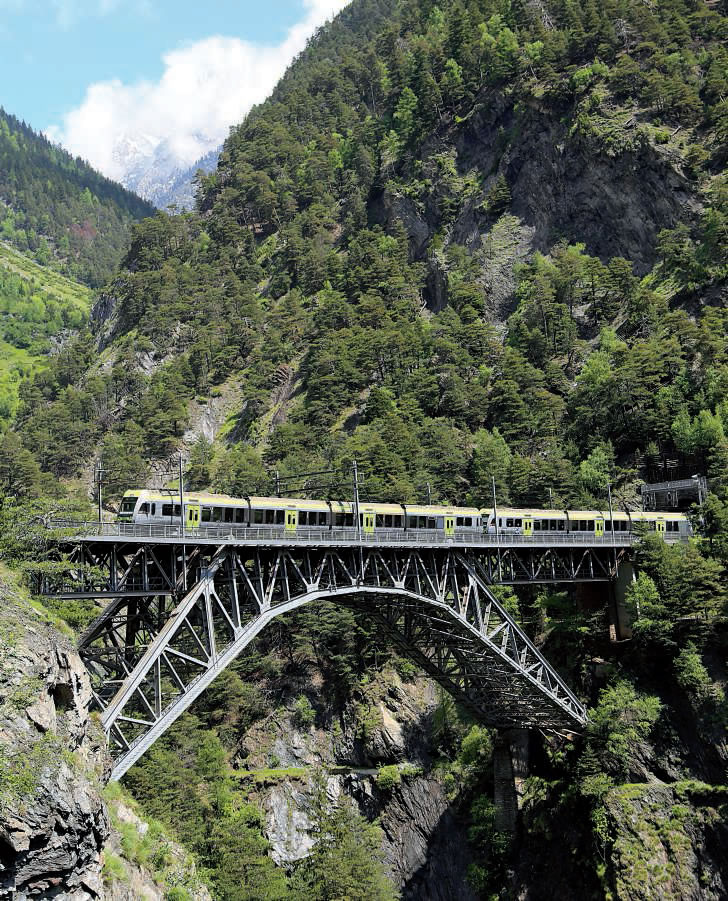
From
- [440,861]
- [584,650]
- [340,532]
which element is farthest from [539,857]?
[340,532]

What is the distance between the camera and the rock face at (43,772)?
18.8m

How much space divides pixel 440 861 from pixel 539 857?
9.21 meters

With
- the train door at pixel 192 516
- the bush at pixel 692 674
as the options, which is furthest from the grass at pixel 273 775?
the train door at pixel 192 516

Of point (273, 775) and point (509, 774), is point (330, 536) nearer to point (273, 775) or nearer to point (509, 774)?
point (509, 774)

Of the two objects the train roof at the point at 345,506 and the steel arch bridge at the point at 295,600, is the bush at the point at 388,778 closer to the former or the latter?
the steel arch bridge at the point at 295,600

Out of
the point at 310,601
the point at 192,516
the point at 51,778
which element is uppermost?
the point at 192,516

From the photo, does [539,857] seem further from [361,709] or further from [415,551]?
[415,551]

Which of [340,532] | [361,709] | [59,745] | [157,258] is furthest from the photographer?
[157,258]

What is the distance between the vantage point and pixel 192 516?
1342 inches

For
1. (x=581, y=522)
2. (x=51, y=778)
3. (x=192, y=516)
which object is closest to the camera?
(x=51, y=778)

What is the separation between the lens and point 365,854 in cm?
4409

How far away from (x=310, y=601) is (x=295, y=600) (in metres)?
3.56

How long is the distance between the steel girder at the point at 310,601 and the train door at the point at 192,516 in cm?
140

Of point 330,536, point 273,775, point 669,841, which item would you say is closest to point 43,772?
point 330,536
